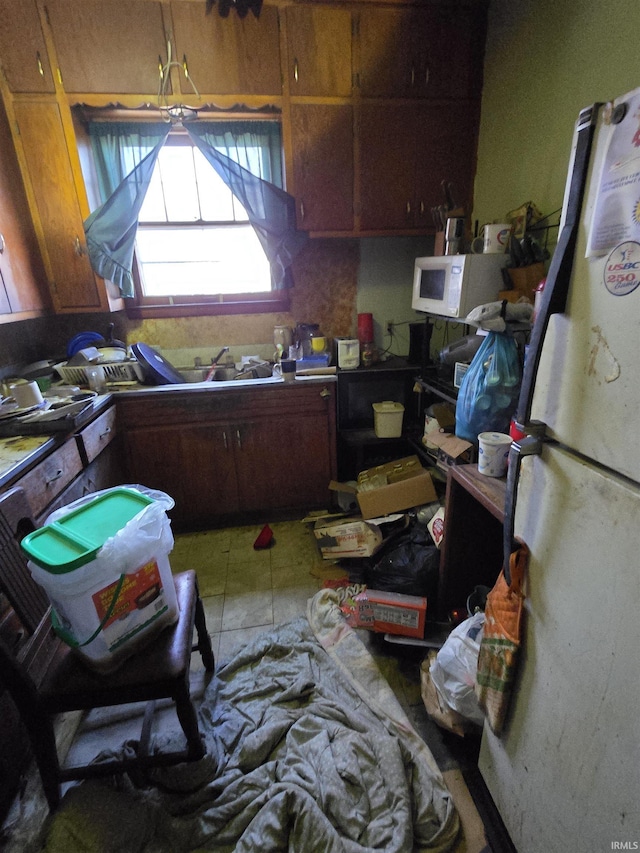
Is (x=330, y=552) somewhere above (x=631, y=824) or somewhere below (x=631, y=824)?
below

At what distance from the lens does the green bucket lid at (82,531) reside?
885 millimetres

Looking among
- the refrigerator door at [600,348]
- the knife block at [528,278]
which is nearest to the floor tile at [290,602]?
the refrigerator door at [600,348]

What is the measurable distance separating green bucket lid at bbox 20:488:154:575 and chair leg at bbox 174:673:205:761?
1.38ft

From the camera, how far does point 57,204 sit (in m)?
2.06

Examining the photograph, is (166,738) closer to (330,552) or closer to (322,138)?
(330,552)

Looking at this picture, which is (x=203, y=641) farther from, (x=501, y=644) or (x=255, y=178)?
(x=255, y=178)

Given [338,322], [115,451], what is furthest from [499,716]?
[338,322]

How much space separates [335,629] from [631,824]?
3.59 ft

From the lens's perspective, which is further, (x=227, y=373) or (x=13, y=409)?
(x=227, y=373)

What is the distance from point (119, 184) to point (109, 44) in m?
0.58

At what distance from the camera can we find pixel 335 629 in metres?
1.60

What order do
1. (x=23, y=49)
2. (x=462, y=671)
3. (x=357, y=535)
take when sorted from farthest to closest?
1. (x=357, y=535)
2. (x=23, y=49)
3. (x=462, y=671)

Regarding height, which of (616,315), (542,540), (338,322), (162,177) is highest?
(162,177)

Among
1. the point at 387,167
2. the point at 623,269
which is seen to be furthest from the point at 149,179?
the point at 623,269
